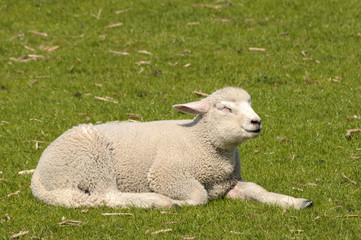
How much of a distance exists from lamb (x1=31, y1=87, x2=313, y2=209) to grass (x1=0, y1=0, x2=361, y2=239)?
0.22 meters

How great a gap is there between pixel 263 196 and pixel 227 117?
3.25ft

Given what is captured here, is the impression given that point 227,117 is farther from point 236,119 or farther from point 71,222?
point 71,222

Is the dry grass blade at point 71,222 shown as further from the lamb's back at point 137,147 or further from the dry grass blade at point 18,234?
the lamb's back at point 137,147

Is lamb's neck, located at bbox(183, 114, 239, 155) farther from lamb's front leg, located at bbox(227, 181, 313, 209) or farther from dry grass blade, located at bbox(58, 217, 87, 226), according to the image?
dry grass blade, located at bbox(58, 217, 87, 226)

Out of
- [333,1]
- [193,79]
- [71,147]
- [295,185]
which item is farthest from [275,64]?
[71,147]

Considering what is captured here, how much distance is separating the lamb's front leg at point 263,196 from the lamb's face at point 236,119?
0.60 metres

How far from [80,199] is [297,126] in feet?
15.5

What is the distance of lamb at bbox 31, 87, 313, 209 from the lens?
7184 millimetres

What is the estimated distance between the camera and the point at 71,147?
738 cm

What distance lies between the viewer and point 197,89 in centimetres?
1304

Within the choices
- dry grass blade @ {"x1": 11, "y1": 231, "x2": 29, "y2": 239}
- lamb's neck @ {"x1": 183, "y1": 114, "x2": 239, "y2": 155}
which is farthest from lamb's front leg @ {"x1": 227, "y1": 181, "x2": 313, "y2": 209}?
dry grass blade @ {"x1": 11, "y1": 231, "x2": 29, "y2": 239}

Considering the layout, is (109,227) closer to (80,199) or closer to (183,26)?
(80,199)

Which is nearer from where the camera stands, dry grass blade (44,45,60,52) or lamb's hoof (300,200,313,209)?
lamb's hoof (300,200,313,209)

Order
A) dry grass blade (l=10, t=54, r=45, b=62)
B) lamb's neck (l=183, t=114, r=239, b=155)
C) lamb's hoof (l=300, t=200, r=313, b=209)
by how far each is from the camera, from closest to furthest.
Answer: lamb's hoof (l=300, t=200, r=313, b=209) → lamb's neck (l=183, t=114, r=239, b=155) → dry grass blade (l=10, t=54, r=45, b=62)
